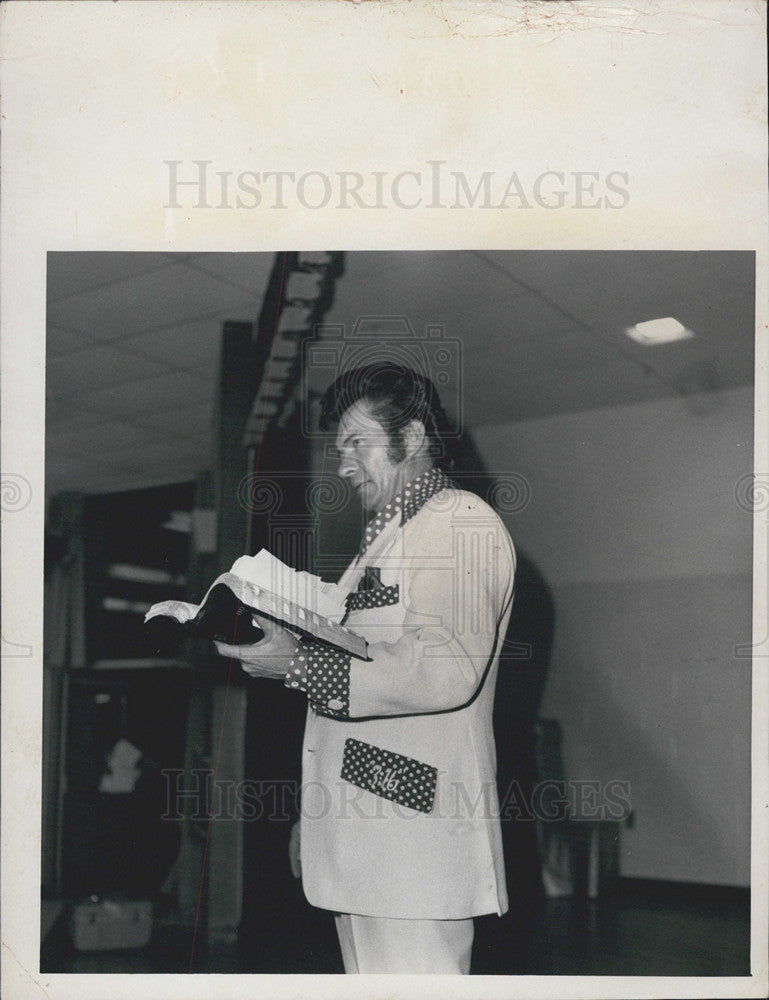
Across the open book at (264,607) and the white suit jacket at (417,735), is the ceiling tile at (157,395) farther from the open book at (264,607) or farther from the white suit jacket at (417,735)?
the white suit jacket at (417,735)

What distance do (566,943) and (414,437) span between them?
3.77 ft

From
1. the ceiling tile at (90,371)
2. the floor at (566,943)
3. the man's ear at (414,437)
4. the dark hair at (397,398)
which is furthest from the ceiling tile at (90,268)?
the floor at (566,943)

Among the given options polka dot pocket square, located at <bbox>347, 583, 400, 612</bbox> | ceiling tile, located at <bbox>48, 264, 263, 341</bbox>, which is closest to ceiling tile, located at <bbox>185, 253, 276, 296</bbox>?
ceiling tile, located at <bbox>48, 264, 263, 341</bbox>

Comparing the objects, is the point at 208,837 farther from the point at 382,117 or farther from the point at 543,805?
the point at 382,117

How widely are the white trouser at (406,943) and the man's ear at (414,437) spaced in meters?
1.00

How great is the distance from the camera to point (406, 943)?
1.85 metres

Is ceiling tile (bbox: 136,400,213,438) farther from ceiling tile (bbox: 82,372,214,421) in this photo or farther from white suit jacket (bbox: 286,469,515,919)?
white suit jacket (bbox: 286,469,515,919)

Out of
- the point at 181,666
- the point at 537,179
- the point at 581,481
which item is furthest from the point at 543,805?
the point at 537,179

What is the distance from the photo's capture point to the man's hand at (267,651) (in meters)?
1.83

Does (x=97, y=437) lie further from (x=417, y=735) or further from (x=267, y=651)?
(x=417, y=735)

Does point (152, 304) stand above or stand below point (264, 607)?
above

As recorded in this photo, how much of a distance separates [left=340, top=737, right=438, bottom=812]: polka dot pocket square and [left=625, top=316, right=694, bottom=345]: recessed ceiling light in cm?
104

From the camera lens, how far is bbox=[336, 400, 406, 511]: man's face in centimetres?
189

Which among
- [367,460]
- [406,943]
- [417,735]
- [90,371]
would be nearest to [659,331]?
[367,460]
